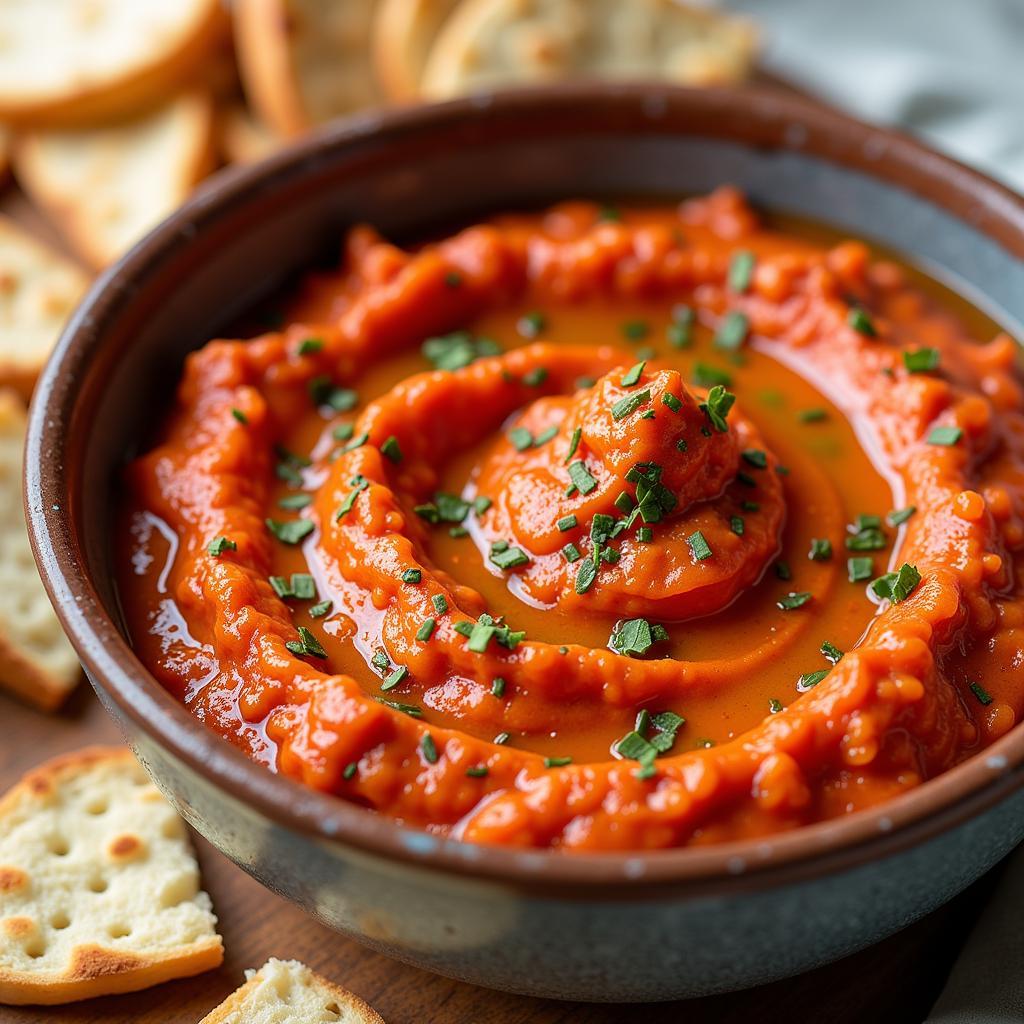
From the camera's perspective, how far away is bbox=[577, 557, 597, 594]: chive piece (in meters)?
3.50

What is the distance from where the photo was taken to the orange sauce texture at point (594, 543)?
314 centimetres

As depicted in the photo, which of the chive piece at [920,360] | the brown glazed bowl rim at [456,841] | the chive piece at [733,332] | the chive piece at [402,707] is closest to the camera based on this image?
the brown glazed bowl rim at [456,841]

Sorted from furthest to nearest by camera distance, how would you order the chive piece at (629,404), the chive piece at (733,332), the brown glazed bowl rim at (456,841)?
the chive piece at (733,332) < the chive piece at (629,404) < the brown glazed bowl rim at (456,841)

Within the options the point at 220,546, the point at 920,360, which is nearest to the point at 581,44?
the point at 920,360

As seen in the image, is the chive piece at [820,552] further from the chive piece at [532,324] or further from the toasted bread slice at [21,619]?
the toasted bread slice at [21,619]

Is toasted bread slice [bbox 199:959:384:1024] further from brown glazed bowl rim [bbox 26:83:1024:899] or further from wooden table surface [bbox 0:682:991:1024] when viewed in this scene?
brown glazed bowl rim [bbox 26:83:1024:899]

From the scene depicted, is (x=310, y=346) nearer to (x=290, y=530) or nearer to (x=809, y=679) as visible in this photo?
(x=290, y=530)

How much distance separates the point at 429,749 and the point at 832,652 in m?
1.08

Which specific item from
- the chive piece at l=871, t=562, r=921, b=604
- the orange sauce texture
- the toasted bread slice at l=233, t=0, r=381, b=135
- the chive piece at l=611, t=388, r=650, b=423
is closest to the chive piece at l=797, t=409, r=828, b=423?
the orange sauce texture

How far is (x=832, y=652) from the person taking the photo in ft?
11.4

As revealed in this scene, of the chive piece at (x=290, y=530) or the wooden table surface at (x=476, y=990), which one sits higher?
the chive piece at (x=290, y=530)

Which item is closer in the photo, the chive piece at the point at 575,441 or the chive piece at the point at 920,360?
the chive piece at the point at 575,441

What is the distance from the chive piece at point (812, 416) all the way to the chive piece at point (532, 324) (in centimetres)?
89

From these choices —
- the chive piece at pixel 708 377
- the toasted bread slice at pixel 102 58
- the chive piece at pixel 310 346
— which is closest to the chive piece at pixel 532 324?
the chive piece at pixel 708 377
